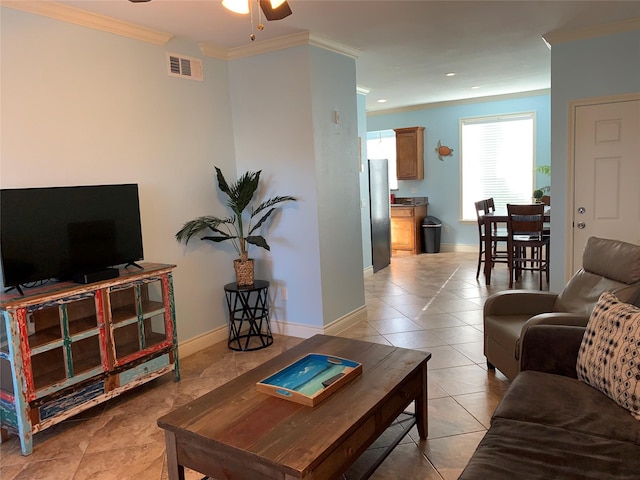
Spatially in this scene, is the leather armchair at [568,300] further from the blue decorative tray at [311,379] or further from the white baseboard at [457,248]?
the white baseboard at [457,248]

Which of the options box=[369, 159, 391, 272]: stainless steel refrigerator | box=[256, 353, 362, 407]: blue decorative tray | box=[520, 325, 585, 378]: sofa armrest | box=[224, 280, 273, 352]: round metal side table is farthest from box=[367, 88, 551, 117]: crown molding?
box=[256, 353, 362, 407]: blue decorative tray

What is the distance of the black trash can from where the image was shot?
8.20 meters

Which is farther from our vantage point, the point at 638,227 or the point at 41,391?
the point at 638,227

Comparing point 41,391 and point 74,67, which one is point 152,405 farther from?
point 74,67

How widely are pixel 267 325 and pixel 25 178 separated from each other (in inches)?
86.2

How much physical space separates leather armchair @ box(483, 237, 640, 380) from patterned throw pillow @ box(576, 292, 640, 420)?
345mm

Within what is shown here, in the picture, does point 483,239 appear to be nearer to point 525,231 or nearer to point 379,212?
point 525,231

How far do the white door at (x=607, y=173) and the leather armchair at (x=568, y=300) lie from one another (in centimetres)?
162

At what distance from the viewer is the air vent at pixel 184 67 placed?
375 centimetres

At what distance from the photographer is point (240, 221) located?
4.05m

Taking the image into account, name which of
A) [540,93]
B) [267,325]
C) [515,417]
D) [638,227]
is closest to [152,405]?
[267,325]

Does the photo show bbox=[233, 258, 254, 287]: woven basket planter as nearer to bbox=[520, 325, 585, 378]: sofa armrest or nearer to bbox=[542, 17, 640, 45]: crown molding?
bbox=[520, 325, 585, 378]: sofa armrest

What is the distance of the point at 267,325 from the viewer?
13.9 ft

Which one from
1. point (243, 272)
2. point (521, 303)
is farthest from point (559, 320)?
point (243, 272)
